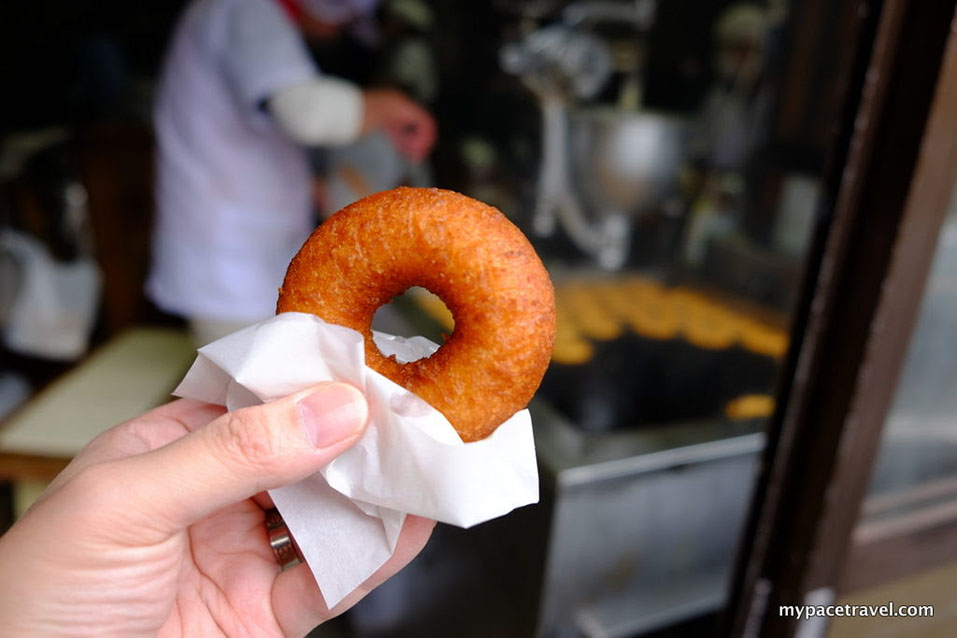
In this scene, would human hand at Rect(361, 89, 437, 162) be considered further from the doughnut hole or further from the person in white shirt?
the doughnut hole

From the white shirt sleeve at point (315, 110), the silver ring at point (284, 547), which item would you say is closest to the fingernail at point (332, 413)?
the silver ring at point (284, 547)

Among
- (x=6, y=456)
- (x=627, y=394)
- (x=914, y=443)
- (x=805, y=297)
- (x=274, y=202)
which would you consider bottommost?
(x=6, y=456)

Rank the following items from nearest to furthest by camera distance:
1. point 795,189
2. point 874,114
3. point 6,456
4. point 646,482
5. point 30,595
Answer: point 30,595, point 874,114, point 646,482, point 6,456, point 795,189

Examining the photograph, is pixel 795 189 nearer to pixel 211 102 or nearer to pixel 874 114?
pixel 874 114

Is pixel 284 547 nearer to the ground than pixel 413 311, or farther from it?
farther from it

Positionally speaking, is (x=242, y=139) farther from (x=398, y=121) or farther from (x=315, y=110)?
(x=398, y=121)

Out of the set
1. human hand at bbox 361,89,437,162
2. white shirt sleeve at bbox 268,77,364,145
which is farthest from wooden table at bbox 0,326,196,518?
human hand at bbox 361,89,437,162

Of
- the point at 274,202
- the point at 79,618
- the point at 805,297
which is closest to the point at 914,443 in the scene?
the point at 805,297

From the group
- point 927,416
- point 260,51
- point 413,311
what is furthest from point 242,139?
point 927,416
